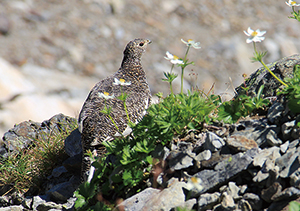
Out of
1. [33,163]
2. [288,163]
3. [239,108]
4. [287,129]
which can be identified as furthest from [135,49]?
[288,163]

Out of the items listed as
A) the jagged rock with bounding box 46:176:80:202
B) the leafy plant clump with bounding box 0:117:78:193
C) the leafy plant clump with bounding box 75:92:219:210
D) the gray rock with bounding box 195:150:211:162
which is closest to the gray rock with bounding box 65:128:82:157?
the leafy plant clump with bounding box 0:117:78:193

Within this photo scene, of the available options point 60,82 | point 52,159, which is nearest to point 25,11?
point 60,82

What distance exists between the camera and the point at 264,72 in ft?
12.3

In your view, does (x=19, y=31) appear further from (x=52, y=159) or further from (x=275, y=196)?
(x=275, y=196)

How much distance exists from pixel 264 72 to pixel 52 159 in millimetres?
3103

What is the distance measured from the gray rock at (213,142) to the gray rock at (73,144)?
229 centimetres

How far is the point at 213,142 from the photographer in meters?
2.59

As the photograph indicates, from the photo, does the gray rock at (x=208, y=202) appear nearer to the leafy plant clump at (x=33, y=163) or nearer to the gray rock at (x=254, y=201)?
the gray rock at (x=254, y=201)

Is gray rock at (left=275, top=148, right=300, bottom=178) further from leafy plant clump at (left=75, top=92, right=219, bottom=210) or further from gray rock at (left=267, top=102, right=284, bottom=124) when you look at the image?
leafy plant clump at (left=75, top=92, right=219, bottom=210)

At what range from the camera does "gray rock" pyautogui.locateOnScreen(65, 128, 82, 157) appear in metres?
4.39

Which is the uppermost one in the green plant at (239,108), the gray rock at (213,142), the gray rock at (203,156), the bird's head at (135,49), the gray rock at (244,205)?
the bird's head at (135,49)

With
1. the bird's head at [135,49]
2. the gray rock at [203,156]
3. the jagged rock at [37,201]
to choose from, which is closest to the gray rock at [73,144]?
the jagged rock at [37,201]

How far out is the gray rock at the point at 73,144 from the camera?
4387 millimetres

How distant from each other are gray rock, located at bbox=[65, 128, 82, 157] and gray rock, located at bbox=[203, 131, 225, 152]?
229 centimetres
